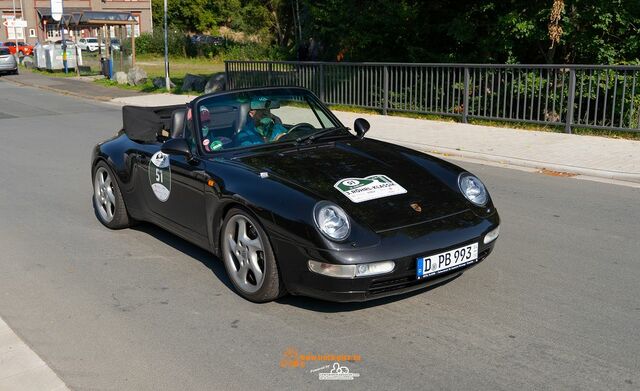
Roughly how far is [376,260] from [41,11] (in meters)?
75.0

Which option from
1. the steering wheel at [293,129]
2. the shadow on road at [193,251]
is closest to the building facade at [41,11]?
the shadow on road at [193,251]

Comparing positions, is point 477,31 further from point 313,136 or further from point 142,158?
point 142,158

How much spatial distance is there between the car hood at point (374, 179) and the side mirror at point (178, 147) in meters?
0.52

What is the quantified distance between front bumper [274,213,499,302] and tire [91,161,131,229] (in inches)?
109

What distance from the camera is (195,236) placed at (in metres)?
5.48

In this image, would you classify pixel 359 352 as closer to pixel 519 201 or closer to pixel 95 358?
pixel 95 358

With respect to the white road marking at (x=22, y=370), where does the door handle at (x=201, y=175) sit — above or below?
above

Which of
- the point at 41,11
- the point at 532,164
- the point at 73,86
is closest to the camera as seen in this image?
the point at 532,164

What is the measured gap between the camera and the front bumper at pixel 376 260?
13.9ft

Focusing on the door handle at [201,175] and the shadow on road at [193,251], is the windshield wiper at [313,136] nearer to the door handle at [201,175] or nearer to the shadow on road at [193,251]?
the door handle at [201,175]

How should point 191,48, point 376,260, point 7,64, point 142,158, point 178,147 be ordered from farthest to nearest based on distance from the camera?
1. point 191,48
2. point 7,64
3. point 142,158
4. point 178,147
5. point 376,260

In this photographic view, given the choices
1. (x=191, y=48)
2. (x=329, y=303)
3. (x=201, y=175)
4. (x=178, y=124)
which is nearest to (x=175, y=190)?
(x=201, y=175)

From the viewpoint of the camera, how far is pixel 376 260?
13.8ft

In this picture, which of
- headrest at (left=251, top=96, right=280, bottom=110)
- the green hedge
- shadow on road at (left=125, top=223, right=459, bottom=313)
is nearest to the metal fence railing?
headrest at (left=251, top=96, right=280, bottom=110)
